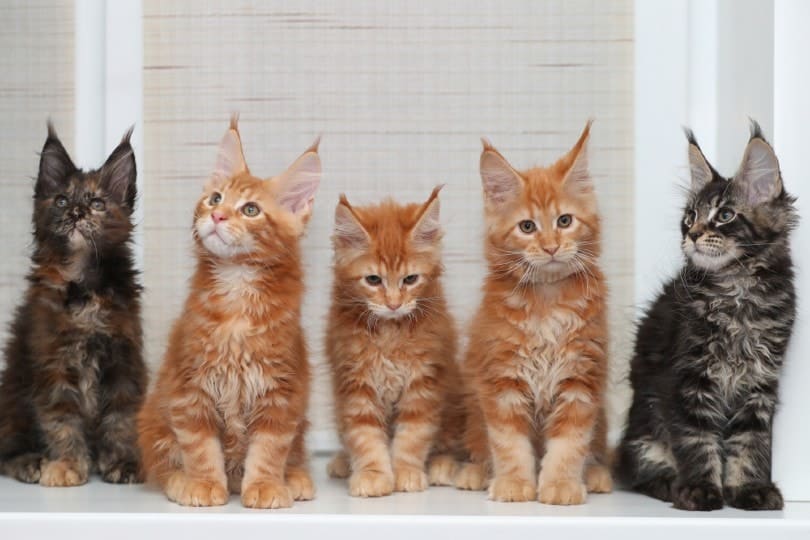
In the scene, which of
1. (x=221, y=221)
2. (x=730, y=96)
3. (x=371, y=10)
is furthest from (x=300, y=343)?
(x=730, y=96)

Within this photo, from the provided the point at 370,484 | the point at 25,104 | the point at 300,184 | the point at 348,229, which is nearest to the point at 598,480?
the point at 370,484

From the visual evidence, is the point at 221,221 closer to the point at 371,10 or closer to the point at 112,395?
the point at 112,395

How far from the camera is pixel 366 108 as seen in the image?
2527mm

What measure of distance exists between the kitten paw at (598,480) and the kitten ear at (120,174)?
44.6 inches

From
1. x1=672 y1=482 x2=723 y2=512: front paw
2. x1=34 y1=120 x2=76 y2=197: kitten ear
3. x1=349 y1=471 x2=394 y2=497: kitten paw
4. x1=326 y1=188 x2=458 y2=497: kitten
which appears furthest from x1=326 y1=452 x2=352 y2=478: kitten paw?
x1=34 y1=120 x2=76 y2=197: kitten ear

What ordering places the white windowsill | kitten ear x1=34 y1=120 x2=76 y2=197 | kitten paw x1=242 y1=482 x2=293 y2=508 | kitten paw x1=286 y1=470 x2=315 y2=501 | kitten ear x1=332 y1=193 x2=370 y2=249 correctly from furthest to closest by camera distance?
1. kitten ear x1=34 y1=120 x2=76 y2=197
2. kitten ear x1=332 y1=193 x2=370 y2=249
3. kitten paw x1=286 y1=470 x2=315 y2=501
4. kitten paw x1=242 y1=482 x2=293 y2=508
5. the white windowsill

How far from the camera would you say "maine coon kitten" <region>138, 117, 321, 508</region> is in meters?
1.87

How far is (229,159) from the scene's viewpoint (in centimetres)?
201

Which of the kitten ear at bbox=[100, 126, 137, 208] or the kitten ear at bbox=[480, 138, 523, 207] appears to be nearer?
the kitten ear at bbox=[480, 138, 523, 207]

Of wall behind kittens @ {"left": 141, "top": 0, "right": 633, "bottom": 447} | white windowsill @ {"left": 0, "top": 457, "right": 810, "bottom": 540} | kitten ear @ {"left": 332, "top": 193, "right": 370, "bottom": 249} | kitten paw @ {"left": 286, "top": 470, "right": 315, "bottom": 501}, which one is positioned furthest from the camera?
wall behind kittens @ {"left": 141, "top": 0, "right": 633, "bottom": 447}

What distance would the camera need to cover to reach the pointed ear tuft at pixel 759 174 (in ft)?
6.15

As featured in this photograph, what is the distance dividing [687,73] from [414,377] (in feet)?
3.47

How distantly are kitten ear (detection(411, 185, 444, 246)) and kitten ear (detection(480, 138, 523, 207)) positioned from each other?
0.11 metres

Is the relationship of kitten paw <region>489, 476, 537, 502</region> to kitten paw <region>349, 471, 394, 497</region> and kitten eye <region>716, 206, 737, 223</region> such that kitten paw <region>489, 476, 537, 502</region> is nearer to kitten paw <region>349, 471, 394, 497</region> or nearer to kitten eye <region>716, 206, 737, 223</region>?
kitten paw <region>349, 471, 394, 497</region>
